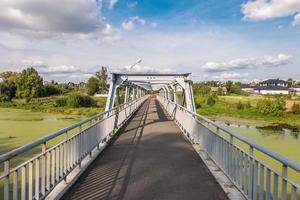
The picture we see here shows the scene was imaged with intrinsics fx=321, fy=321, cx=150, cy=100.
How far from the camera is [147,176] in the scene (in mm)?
5363

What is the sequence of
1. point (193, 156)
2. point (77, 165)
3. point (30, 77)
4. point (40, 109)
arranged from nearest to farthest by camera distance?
point (77, 165) < point (193, 156) < point (40, 109) < point (30, 77)

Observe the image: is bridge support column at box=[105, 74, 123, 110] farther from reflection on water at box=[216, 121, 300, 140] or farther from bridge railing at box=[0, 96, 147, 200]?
reflection on water at box=[216, 121, 300, 140]

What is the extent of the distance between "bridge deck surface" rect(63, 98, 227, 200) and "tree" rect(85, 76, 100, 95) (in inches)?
3324

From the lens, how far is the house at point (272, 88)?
10191 cm

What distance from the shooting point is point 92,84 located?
94.2 metres

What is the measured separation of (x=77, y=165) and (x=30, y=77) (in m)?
70.2

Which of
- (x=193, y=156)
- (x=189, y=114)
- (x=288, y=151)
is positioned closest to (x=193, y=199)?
(x=193, y=156)

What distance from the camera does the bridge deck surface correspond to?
14.6 feet

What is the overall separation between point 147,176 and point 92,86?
295 feet

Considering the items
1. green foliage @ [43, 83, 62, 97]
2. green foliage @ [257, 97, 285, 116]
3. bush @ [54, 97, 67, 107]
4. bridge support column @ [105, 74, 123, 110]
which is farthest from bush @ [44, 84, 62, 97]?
bridge support column @ [105, 74, 123, 110]

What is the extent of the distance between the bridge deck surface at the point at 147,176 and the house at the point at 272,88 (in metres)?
101

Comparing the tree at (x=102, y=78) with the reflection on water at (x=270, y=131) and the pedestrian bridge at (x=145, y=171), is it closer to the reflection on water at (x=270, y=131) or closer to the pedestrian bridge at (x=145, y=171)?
the reflection on water at (x=270, y=131)

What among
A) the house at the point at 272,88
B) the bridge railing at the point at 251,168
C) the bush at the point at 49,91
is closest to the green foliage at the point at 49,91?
the bush at the point at 49,91

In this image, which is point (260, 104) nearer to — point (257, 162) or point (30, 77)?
point (257, 162)
